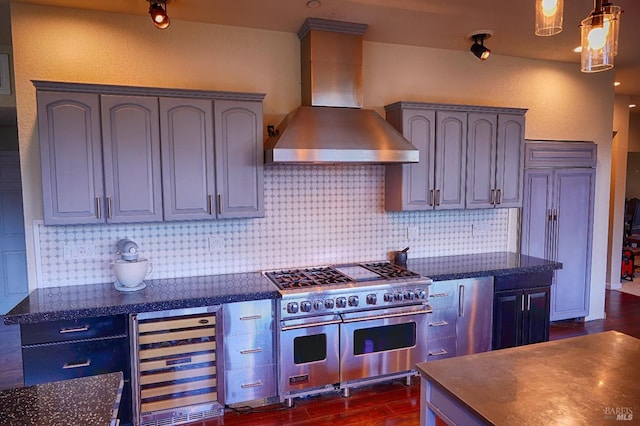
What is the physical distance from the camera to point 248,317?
2879 millimetres

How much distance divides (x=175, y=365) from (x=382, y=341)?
1507 mm

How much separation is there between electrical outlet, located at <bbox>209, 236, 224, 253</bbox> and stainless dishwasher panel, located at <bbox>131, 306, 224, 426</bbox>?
71 cm

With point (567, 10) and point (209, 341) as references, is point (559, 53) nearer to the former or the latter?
point (567, 10)

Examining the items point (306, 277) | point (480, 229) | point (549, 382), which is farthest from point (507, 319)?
point (549, 382)

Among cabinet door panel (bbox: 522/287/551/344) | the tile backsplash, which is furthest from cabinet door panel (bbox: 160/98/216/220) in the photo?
cabinet door panel (bbox: 522/287/551/344)

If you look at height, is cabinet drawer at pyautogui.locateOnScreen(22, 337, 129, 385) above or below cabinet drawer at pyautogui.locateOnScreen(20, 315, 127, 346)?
below

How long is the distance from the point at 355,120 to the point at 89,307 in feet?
7.37

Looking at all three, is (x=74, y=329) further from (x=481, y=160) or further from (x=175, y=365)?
(x=481, y=160)

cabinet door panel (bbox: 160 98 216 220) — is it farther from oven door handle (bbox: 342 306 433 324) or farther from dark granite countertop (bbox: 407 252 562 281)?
dark granite countertop (bbox: 407 252 562 281)

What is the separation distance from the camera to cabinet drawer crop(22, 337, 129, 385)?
2461mm

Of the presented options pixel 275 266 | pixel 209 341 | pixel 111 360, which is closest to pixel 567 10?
pixel 275 266

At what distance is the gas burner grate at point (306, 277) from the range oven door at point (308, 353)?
0.26 m

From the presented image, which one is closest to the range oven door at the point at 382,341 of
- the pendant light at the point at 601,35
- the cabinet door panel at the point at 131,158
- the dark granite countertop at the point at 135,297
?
the dark granite countertop at the point at 135,297

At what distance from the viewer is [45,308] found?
2492 mm
